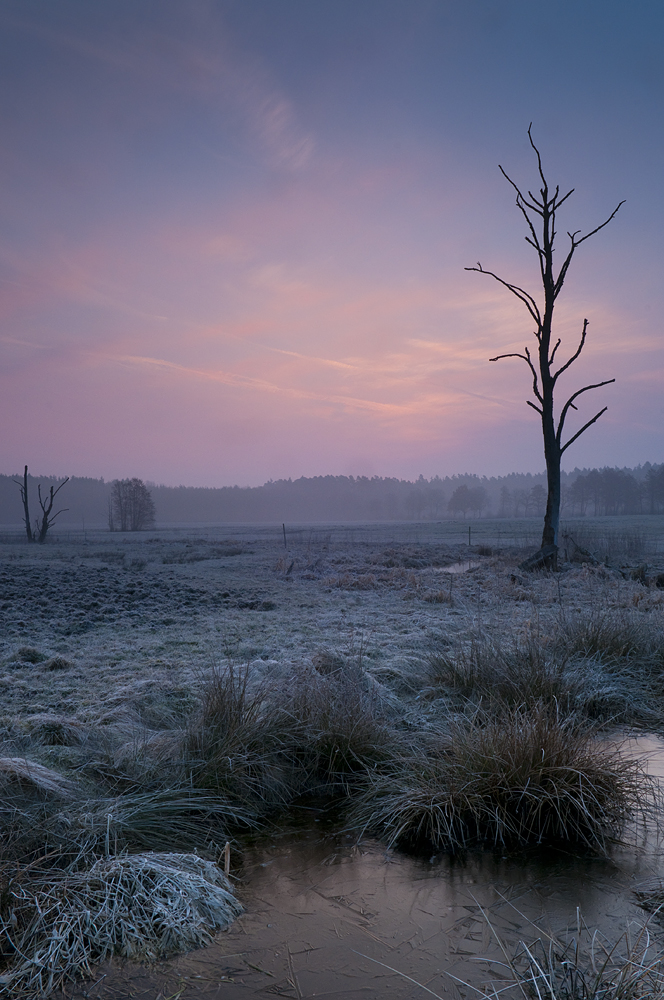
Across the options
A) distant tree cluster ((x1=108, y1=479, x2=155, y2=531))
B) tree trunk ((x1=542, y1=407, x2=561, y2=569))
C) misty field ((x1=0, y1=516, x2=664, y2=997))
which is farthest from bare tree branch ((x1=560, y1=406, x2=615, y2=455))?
distant tree cluster ((x1=108, y1=479, x2=155, y2=531))

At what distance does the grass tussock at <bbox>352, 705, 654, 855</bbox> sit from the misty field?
0.02m

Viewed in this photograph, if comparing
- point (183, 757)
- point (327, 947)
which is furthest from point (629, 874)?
point (183, 757)

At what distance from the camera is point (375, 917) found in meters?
3.41

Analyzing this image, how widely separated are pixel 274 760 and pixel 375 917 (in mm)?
2020

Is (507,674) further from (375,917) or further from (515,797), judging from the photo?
(375,917)

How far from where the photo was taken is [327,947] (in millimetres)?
3127

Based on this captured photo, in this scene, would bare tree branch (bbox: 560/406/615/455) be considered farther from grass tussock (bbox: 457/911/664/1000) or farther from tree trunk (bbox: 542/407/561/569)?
grass tussock (bbox: 457/911/664/1000)

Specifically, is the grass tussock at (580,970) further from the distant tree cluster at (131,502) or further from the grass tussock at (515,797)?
the distant tree cluster at (131,502)

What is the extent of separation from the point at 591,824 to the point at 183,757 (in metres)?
2.98

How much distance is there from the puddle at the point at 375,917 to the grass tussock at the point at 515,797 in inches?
7.6

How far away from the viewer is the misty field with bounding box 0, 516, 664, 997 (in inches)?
130

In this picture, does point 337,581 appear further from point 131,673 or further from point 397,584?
point 131,673

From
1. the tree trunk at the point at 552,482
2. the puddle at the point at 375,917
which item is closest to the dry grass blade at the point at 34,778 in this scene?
the puddle at the point at 375,917

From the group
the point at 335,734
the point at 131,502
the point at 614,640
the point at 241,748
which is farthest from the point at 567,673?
the point at 131,502
